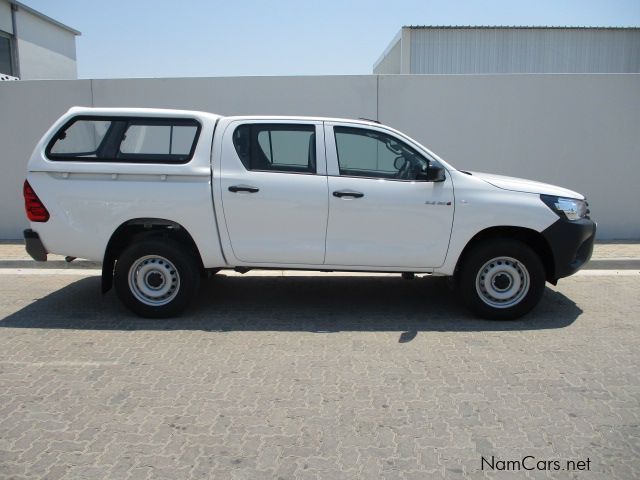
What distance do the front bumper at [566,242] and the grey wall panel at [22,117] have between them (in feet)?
25.6

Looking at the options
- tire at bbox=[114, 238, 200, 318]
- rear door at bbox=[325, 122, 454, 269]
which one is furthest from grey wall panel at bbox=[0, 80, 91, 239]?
rear door at bbox=[325, 122, 454, 269]

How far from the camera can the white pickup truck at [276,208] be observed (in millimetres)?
5422

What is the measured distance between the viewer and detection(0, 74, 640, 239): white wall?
9281 millimetres

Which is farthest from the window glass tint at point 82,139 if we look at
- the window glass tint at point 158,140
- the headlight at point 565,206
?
the headlight at point 565,206

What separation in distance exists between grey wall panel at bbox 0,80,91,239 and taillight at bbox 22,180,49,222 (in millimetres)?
4570

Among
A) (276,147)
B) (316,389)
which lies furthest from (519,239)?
(316,389)

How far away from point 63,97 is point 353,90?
4944 mm

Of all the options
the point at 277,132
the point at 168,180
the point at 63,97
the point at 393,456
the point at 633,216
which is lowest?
the point at 393,456

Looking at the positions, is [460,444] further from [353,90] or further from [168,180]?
[353,90]

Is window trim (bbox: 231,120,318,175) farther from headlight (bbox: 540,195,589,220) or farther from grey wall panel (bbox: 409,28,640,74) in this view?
grey wall panel (bbox: 409,28,640,74)

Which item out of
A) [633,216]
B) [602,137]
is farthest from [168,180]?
[633,216]

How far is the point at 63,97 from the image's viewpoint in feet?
31.2
